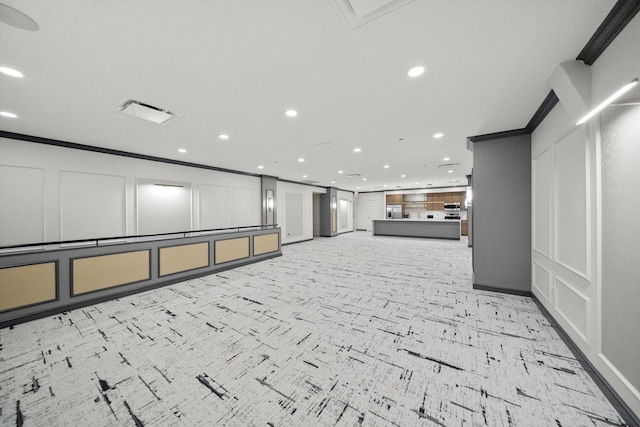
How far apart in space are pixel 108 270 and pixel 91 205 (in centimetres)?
203

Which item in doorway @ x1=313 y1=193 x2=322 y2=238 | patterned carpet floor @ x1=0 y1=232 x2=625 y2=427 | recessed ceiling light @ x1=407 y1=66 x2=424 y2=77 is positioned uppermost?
recessed ceiling light @ x1=407 y1=66 x2=424 y2=77

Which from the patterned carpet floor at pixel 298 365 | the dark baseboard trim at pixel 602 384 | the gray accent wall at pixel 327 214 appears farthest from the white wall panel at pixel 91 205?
the gray accent wall at pixel 327 214

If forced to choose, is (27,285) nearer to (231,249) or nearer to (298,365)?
(231,249)

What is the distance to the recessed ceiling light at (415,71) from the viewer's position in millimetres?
2193

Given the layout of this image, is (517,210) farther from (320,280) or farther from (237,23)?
(237,23)

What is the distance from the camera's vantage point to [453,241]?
35.2ft

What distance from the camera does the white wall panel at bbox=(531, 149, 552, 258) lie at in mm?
3102

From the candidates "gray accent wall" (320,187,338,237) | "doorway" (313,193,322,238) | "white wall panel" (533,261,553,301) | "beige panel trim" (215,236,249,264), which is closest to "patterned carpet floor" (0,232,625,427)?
"white wall panel" (533,261,553,301)

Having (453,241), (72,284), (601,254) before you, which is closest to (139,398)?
(72,284)

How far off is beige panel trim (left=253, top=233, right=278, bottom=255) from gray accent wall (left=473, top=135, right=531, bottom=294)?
18.1 feet

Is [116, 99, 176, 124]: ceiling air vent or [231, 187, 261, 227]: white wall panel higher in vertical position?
[116, 99, 176, 124]: ceiling air vent

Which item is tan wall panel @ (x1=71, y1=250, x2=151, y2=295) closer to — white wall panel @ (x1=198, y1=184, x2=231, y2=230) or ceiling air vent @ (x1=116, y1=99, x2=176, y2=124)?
ceiling air vent @ (x1=116, y1=99, x2=176, y2=124)

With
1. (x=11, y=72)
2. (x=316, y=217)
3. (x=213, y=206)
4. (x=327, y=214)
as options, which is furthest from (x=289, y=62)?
(x=316, y=217)

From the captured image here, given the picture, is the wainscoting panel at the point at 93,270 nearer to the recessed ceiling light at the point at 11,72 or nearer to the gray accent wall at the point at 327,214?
the recessed ceiling light at the point at 11,72
